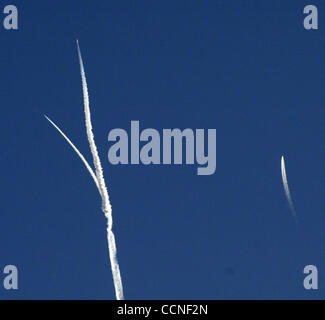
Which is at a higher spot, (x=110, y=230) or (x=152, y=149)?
(x=152, y=149)

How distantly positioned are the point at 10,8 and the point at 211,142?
1.48m
